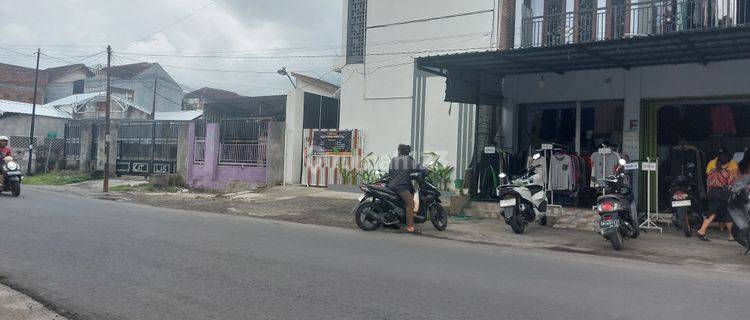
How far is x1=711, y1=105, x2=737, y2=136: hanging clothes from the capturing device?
39.4 feet

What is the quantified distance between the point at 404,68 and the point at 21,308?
48.3ft

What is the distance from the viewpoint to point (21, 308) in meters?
5.12

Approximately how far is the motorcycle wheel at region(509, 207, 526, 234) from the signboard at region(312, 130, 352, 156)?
9.59m

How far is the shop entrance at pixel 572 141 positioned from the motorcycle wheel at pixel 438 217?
10.9 ft

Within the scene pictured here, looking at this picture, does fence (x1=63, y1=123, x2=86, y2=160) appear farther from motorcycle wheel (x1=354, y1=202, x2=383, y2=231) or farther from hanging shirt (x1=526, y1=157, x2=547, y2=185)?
hanging shirt (x1=526, y1=157, x2=547, y2=185)

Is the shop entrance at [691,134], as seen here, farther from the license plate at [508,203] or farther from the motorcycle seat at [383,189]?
the motorcycle seat at [383,189]

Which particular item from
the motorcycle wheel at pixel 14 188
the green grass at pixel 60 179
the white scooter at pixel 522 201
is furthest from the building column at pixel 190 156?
the white scooter at pixel 522 201

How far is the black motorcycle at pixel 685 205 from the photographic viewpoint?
33.5 ft

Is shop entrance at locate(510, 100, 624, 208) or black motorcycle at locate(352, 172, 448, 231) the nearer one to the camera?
black motorcycle at locate(352, 172, 448, 231)

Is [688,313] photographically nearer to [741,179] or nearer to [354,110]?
[741,179]

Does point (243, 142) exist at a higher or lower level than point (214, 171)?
higher

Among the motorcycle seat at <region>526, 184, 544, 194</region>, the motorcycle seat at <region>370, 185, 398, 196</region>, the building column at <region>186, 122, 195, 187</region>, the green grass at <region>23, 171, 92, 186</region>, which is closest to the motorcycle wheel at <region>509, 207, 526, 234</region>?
the motorcycle seat at <region>526, 184, 544, 194</region>

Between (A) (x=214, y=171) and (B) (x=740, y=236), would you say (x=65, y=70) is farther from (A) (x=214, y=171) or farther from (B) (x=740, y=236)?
(B) (x=740, y=236)

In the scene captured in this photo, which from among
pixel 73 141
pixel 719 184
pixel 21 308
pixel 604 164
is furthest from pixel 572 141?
pixel 73 141
